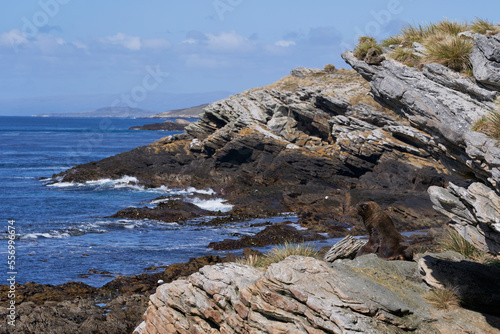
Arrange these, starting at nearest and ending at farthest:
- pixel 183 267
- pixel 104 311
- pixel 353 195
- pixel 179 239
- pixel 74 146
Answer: pixel 104 311
pixel 183 267
pixel 179 239
pixel 353 195
pixel 74 146

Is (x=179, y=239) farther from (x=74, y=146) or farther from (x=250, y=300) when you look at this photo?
(x=74, y=146)

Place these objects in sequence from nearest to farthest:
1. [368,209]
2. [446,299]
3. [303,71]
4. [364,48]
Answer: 1. [446,299]
2. [364,48]
3. [368,209]
4. [303,71]

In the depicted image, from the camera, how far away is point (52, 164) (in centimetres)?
6788

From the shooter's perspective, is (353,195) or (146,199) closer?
(353,195)

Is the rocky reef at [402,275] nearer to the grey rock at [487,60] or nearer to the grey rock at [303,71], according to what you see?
the grey rock at [487,60]

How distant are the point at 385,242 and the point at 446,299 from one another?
269 centimetres

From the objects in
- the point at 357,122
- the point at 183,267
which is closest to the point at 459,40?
the point at 183,267

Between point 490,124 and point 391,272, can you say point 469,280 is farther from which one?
point 490,124

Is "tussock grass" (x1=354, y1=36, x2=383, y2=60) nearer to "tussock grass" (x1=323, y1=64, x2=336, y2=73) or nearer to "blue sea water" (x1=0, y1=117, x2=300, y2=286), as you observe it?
"blue sea water" (x1=0, y1=117, x2=300, y2=286)

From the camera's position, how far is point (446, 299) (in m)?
→ 9.12

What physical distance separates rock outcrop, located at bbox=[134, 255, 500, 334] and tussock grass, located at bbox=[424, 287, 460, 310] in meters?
0.12

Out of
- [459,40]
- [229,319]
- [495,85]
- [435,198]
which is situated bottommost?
[229,319]

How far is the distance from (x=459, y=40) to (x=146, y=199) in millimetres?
35695

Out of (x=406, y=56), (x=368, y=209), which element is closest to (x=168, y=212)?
(x=368, y=209)
